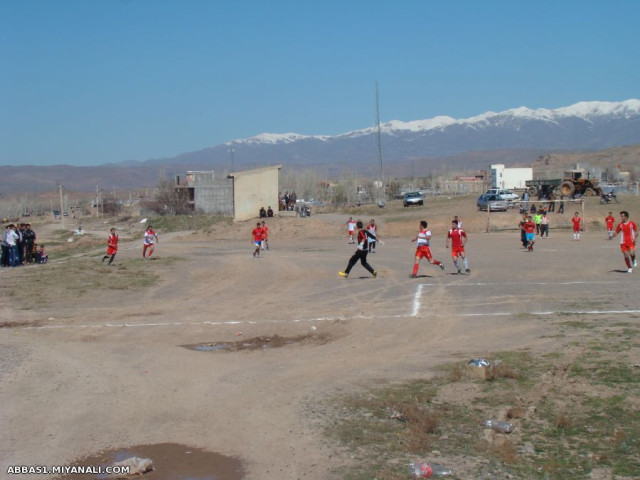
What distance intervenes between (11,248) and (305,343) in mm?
19258

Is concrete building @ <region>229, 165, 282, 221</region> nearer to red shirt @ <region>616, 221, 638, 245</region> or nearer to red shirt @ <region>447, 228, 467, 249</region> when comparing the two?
red shirt @ <region>447, 228, 467, 249</region>

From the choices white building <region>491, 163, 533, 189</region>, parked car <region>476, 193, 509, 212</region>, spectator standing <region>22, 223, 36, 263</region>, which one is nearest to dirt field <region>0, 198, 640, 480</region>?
spectator standing <region>22, 223, 36, 263</region>

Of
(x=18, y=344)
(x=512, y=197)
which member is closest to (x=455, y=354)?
(x=18, y=344)

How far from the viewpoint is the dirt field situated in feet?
26.5

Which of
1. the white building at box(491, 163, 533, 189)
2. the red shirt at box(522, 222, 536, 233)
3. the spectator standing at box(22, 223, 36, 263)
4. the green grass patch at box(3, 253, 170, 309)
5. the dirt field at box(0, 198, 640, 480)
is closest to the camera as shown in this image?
the dirt field at box(0, 198, 640, 480)

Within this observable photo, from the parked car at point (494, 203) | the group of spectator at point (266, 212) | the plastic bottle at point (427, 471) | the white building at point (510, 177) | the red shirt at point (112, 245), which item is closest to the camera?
the plastic bottle at point (427, 471)

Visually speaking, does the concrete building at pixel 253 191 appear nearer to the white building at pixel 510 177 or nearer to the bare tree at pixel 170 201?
the bare tree at pixel 170 201

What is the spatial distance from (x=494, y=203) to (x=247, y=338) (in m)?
41.8

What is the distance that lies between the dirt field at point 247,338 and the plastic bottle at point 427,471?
61 cm

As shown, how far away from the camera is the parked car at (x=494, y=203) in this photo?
53406mm

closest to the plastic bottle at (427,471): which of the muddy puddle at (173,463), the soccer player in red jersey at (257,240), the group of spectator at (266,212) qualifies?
the muddy puddle at (173,463)

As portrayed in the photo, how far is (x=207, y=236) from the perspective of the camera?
1953 inches

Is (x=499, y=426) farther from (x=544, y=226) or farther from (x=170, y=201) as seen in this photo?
(x=170, y=201)

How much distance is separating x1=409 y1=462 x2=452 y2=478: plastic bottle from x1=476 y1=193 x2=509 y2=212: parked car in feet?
155
